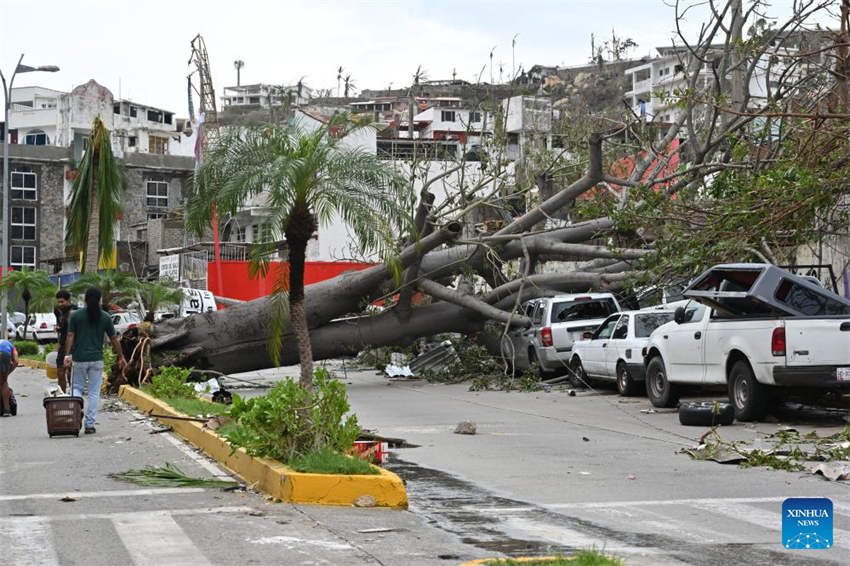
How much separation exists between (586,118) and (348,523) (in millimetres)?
26270

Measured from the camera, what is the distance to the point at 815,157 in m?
17.4

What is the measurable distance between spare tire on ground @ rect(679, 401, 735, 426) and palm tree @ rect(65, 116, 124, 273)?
888 inches

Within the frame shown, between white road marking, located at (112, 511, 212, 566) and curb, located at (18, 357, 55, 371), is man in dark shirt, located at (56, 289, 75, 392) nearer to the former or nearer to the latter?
white road marking, located at (112, 511, 212, 566)

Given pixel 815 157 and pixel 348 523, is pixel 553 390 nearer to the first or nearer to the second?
pixel 815 157

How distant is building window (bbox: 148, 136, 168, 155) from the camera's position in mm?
94500

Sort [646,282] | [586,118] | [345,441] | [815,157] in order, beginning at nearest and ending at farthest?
[345,441]
[815,157]
[646,282]
[586,118]

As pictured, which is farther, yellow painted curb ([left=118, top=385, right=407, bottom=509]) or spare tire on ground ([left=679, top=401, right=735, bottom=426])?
spare tire on ground ([left=679, top=401, right=735, bottom=426])

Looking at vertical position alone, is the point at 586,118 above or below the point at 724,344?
above

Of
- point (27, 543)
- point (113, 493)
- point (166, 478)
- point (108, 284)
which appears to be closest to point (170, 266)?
point (108, 284)

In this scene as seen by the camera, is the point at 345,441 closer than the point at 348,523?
No

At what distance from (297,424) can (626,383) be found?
11.9 metres

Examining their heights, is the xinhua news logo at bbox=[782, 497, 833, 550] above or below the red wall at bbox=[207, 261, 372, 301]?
below

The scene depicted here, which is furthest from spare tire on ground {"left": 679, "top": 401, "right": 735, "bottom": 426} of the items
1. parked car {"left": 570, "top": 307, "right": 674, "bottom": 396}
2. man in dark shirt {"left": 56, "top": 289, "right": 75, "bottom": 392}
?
man in dark shirt {"left": 56, "top": 289, "right": 75, "bottom": 392}

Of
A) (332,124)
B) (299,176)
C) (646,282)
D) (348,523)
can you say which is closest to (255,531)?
(348,523)
